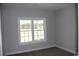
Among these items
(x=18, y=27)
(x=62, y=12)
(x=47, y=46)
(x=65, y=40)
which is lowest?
Answer: (x=47, y=46)

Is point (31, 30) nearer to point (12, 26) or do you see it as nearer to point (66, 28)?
point (12, 26)

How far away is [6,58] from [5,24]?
1962 millimetres

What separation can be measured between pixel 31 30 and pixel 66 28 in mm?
1190

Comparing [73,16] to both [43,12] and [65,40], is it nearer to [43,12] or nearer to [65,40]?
[65,40]

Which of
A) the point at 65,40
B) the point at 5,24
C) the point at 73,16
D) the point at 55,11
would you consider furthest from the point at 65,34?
the point at 5,24

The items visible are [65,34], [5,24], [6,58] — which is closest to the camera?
[6,58]

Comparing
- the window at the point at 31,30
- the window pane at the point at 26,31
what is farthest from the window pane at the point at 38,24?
the window pane at the point at 26,31

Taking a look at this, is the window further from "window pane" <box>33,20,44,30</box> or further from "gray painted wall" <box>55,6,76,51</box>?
"gray painted wall" <box>55,6,76,51</box>

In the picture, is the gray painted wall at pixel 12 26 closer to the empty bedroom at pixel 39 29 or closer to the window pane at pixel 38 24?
the empty bedroom at pixel 39 29

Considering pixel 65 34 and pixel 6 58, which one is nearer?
pixel 6 58

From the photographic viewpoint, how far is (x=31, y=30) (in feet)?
8.87

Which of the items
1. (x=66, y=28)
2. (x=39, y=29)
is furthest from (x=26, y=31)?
(x=66, y=28)

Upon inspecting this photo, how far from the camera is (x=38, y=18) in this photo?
2.78 m

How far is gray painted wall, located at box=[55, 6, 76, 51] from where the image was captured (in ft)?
7.91
